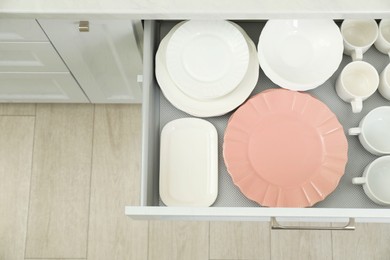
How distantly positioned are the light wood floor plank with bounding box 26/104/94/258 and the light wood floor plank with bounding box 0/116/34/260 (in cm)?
2

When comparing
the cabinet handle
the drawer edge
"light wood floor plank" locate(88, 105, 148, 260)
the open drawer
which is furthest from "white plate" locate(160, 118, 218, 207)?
"light wood floor plank" locate(88, 105, 148, 260)

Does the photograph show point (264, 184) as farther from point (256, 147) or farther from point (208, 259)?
point (208, 259)

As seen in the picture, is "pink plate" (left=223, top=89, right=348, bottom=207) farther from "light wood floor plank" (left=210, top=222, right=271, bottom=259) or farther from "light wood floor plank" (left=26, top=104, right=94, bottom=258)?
"light wood floor plank" (left=26, top=104, right=94, bottom=258)

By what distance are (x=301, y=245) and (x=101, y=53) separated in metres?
0.93

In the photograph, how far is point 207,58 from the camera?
0.97 metres

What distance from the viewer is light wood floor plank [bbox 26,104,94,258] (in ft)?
5.04

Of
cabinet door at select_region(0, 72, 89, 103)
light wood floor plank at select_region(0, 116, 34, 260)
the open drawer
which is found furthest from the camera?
light wood floor plank at select_region(0, 116, 34, 260)

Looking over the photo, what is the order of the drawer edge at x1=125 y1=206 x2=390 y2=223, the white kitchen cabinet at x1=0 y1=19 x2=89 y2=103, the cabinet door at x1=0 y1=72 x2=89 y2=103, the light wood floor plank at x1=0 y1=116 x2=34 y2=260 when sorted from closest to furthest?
the drawer edge at x1=125 y1=206 x2=390 y2=223 < the white kitchen cabinet at x1=0 y1=19 x2=89 y2=103 < the cabinet door at x1=0 y1=72 x2=89 y2=103 < the light wood floor plank at x1=0 y1=116 x2=34 y2=260

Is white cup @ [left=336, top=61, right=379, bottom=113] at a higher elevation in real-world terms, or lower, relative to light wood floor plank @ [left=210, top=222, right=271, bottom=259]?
higher

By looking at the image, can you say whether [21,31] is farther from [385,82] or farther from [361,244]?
[361,244]

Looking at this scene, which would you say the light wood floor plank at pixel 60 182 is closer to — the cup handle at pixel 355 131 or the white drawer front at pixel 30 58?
the white drawer front at pixel 30 58

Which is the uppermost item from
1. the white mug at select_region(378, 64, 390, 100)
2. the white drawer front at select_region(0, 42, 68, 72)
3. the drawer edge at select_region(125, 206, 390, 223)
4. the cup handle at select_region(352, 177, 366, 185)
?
the white drawer front at select_region(0, 42, 68, 72)

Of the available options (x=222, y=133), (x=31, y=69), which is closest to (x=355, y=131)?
(x=222, y=133)

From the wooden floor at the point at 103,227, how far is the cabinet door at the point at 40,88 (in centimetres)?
19
